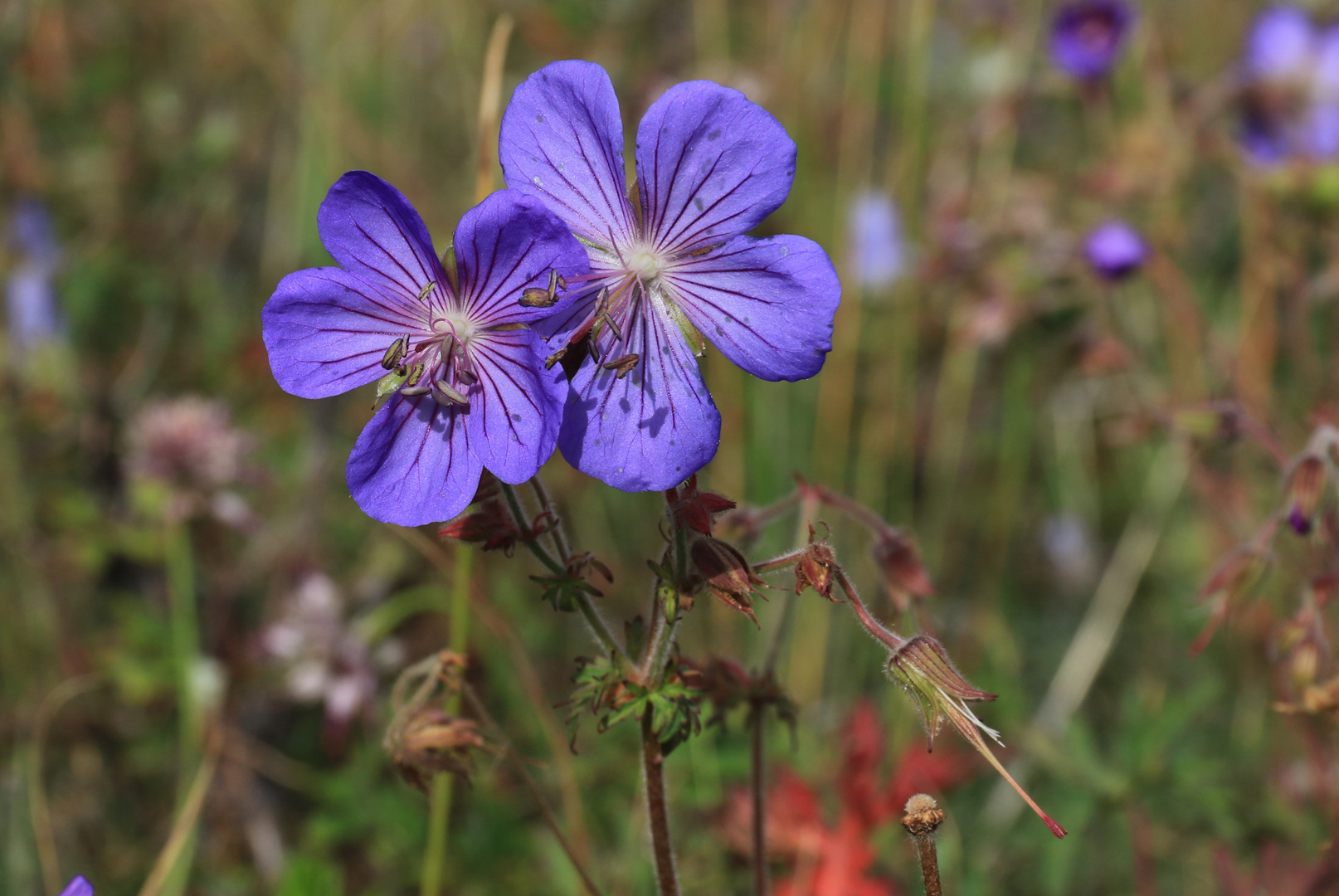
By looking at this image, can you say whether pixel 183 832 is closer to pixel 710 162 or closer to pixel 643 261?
pixel 643 261

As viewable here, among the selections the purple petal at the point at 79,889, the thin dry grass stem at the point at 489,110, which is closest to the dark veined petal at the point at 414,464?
the purple petal at the point at 79,889

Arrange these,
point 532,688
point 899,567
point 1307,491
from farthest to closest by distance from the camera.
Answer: point 532,688 < point 1307,491 < point 899,567

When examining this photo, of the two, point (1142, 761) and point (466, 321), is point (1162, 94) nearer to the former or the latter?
point (1142, 761)

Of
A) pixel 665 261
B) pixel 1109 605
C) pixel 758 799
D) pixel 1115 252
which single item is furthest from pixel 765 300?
pixel 1109 605

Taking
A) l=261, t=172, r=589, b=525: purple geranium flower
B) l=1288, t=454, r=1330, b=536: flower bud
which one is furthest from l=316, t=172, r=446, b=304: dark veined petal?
l=1288, t=454, r=1330, b=536: flower bud

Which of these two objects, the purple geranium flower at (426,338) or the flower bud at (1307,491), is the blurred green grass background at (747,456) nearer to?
the flower bud at (1307,491)
